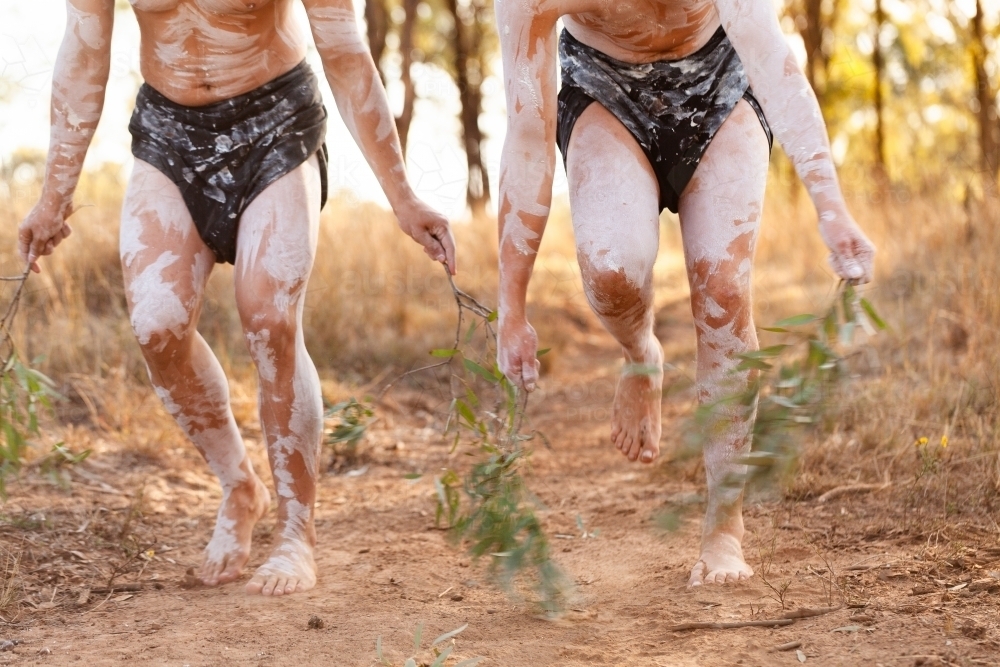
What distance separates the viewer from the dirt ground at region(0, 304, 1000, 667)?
2256mm

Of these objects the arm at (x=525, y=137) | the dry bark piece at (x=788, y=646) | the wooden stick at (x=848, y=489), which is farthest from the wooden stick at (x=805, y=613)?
the wooden stick at (x=848, y=489)

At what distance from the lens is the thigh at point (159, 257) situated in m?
2.80

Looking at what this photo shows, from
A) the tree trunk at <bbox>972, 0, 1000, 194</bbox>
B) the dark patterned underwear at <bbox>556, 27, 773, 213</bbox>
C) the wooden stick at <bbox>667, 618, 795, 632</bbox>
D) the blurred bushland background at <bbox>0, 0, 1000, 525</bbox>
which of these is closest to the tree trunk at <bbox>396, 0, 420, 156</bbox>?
the blurred bushland background at <bbox>0, 0, 1000, 525</bbox>

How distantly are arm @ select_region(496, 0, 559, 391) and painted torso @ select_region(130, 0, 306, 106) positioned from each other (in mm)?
745

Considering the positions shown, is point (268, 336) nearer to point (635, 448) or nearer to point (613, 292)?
point (613, 292)

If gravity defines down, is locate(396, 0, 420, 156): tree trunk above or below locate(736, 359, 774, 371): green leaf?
above

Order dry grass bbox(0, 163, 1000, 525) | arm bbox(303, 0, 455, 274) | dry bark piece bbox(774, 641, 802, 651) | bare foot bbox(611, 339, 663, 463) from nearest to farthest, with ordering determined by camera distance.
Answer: dry bark piece bbox(774, 641, 802, 651) → arm bbox(303, 0, 455, 274) → bare foot bbox(611, 339, 663, 463) → dry grass bbox(0, 163, 1000, 525)

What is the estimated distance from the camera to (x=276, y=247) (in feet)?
9.25

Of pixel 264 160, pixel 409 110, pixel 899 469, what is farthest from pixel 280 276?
pixel 409 110

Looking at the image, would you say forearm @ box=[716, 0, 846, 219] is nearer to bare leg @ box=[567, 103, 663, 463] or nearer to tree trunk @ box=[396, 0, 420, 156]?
bare leg @ box=[567, 103, 663, 463]

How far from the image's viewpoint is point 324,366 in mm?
5848

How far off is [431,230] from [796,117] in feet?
3.57

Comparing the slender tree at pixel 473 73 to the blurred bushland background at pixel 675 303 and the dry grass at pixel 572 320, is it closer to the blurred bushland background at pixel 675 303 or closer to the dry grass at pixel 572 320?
the blurred bushland background at pixel 675 303

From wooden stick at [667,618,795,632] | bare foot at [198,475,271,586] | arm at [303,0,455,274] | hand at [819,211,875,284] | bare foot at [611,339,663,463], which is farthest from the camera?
bare foot at [611,339,663,463]
